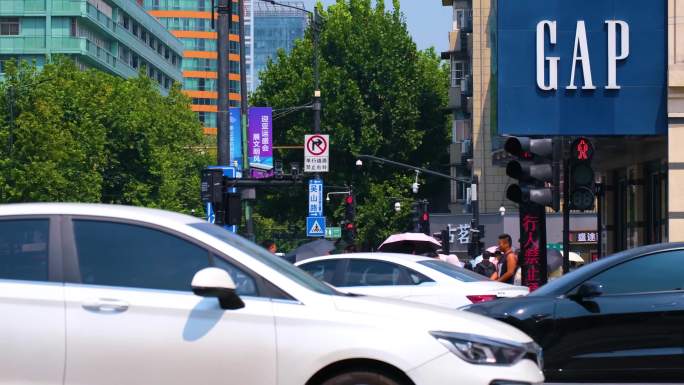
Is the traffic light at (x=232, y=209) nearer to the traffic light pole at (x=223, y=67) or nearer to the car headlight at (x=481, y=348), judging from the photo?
the traffic light pole at (x=223, y=67)

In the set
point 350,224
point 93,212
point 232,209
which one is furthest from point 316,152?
point 93,212

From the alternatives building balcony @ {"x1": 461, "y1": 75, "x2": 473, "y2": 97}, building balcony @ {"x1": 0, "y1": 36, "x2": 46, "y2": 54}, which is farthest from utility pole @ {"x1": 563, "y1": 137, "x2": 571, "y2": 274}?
building balcony @ {"x1": 0, "y1": 36, "x2": 46, "y2": 54}

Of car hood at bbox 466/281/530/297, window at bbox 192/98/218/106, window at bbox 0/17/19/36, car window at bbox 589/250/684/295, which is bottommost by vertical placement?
car hood at bbox 466/281/530/297

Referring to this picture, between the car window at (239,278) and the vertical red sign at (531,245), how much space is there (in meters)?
10.3

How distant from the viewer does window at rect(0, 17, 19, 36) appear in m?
85.6

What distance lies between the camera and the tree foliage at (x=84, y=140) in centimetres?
5841

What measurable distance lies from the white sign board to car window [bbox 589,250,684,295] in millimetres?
38184

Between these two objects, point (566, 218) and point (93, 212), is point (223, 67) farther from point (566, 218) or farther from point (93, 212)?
point (93, 212)

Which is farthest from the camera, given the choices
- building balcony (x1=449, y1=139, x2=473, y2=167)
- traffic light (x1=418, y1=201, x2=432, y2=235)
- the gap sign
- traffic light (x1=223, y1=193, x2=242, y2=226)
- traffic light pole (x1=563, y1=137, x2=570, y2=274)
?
building balcony (x1=449, y1=139, x2=473, y2=167)

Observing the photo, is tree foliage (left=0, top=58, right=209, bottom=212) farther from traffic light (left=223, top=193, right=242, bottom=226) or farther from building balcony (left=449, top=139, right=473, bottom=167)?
traffic light (left=223, top=193, right=242, bottom=226)

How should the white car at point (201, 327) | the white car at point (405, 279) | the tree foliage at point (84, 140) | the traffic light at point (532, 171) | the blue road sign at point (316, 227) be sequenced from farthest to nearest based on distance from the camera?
the tree foliage at point (84, 140) → the blue road sign at point (316, 227) → the traffic light at point (532, 171) → the white car at point (405, 279) → the white car at point (201, 327)

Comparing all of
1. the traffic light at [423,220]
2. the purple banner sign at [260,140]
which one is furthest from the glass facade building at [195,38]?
the purple banner sign at [260,140]

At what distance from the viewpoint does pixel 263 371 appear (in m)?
7.01

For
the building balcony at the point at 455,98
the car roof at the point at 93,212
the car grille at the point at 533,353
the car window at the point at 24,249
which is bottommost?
the car grille at the point at 533,353
